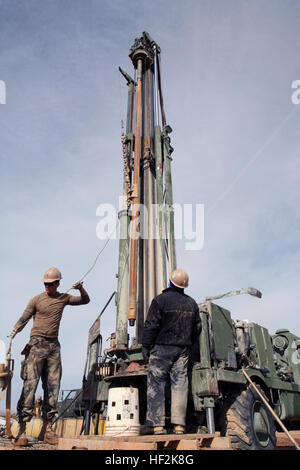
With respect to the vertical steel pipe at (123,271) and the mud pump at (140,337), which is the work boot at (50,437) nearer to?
the mud pump at (140,337)

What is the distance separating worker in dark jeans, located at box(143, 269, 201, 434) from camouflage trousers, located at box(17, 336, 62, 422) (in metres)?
1.29

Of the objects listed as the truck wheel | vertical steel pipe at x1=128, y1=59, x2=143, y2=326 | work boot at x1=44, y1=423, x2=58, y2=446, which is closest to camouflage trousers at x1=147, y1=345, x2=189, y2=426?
the truck wheel

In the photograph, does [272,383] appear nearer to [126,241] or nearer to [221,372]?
[221,372]

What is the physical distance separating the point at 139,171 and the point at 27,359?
20.2 ft

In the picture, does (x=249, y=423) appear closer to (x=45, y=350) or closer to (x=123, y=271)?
(x=45, y=350)

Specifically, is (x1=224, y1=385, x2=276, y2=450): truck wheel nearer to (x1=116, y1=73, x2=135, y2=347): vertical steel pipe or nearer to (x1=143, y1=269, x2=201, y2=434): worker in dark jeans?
(x1=143, y1=269, x2=201, y2=434): worker in dark jeans

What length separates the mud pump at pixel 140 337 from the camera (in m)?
5.08

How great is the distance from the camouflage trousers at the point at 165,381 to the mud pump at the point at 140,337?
1.55 ft

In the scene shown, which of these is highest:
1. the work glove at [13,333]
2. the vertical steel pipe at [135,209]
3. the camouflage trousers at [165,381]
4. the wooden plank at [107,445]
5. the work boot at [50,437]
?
the vertical steel pipe at [135,209]

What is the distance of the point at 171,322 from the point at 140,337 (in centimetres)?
297

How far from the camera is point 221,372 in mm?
4980

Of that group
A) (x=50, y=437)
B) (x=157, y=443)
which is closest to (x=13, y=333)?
(x=50, y=437)

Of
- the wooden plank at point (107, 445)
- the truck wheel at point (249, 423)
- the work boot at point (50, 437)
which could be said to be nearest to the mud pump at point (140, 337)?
the truck wheel at point (249, 423)
